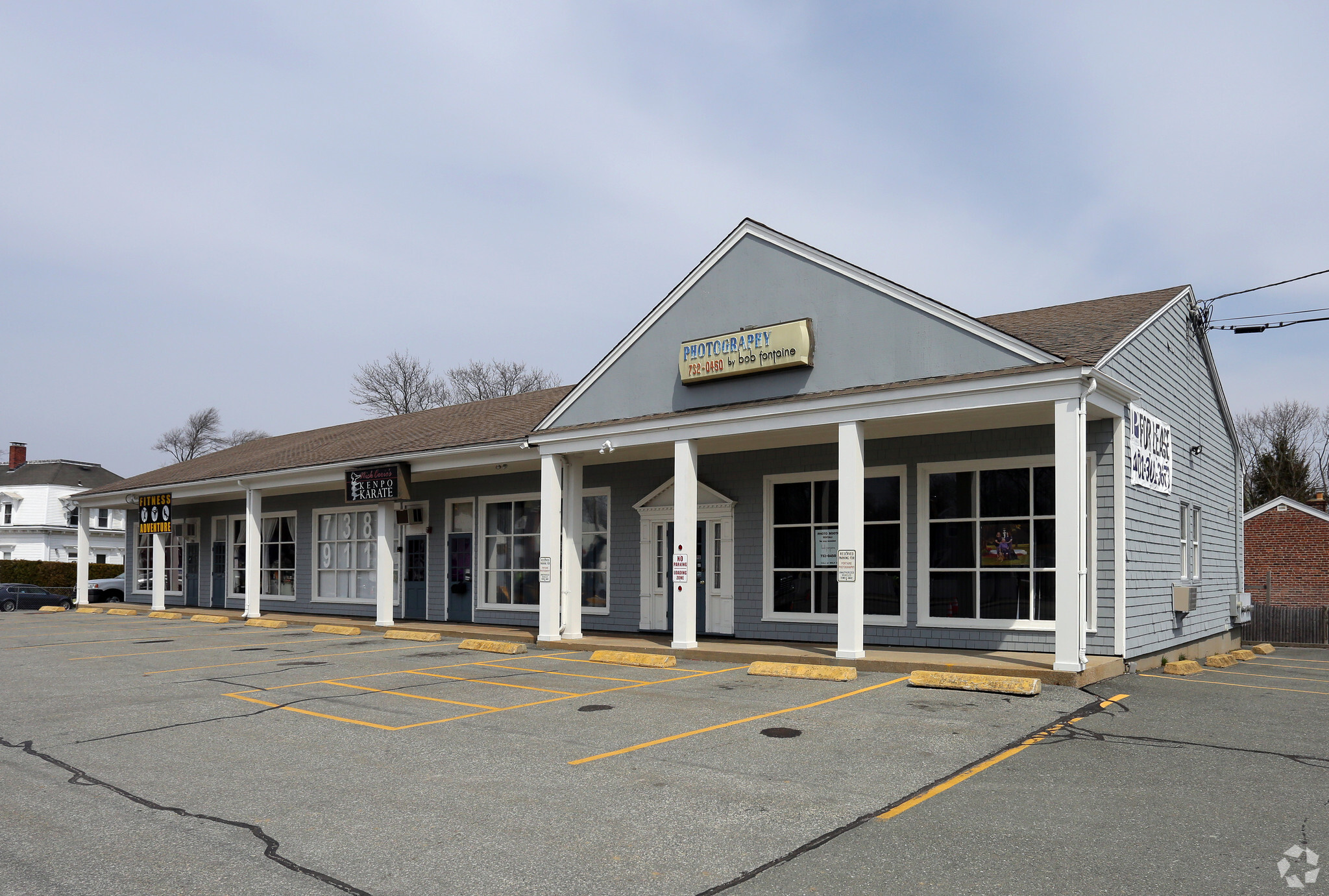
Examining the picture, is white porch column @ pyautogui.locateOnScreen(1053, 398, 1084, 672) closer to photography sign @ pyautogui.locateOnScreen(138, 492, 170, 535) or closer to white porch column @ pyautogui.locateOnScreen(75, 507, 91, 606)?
photography sign @ pyautogui.locateOnScreen(138, 492, 170, 535)

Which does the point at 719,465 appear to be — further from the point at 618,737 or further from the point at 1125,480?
the point at 618,737

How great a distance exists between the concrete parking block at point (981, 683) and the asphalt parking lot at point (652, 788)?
14cm

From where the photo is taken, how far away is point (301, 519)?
2562 cm

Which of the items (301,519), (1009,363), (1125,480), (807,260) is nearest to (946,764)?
(1009,363)

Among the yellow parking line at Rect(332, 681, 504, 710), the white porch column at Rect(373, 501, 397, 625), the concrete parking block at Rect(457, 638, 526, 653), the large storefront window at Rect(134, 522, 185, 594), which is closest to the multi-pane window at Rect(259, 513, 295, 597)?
the large storefront window at Rect(134, 522, 185, 594)

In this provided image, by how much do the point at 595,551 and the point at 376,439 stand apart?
8003 millimetres

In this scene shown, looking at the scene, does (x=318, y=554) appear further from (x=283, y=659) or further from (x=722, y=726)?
(x=722, y=726)

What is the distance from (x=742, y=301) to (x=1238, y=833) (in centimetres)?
1037

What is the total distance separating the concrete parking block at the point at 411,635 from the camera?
62.0 feet

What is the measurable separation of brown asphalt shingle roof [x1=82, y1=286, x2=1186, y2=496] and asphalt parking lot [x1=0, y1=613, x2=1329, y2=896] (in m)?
4.32

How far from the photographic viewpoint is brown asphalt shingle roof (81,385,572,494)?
67.0ft

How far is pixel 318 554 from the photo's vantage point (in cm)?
2517

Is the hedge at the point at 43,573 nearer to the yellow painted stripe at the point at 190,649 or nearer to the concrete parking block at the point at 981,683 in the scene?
the yellow painted stripe at the point at 190,649

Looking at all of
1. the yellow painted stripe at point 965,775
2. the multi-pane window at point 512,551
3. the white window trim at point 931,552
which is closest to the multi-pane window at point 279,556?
the multi-pane window at point 512,551
